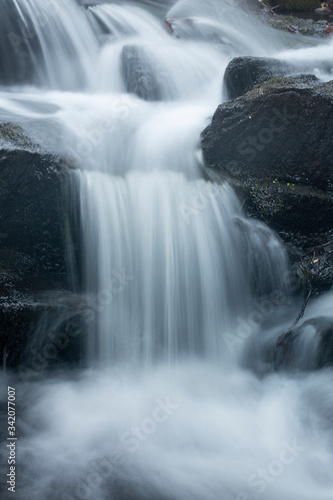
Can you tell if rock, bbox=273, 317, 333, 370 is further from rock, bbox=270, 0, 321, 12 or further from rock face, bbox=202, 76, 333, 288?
rock, bbox=270, 0, 321, 12

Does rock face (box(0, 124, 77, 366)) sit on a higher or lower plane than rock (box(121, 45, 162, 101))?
lower

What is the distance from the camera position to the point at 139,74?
22.5 ft

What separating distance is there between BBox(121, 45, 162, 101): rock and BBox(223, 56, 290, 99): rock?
129 centimetres

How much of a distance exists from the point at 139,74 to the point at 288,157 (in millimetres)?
3362

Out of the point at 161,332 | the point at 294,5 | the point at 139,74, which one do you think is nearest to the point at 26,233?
the point at 161,332

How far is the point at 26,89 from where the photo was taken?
6.79 m

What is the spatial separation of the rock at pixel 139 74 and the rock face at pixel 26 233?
10.2 ft

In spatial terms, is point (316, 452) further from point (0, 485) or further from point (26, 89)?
point (26, 89)

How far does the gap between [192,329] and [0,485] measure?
2294 mm

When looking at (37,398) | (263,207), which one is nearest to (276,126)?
(263,207)

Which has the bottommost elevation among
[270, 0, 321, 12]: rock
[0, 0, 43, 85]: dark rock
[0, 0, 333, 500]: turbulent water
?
[0, 0, 333, 500]: turbulent water

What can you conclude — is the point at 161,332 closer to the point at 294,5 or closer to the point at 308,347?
the point at 308,347

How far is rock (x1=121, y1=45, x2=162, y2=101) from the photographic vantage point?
6742 millimetres

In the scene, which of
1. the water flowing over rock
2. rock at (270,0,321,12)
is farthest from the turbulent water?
rock at (270,0,321,12)
